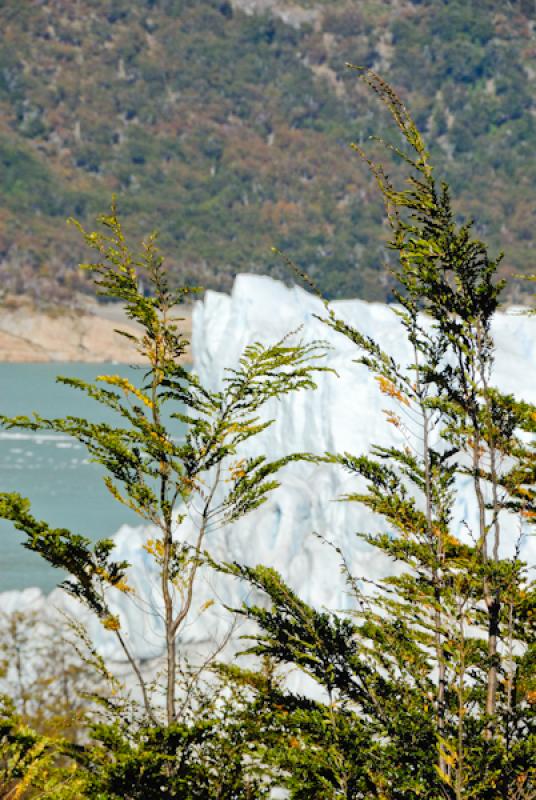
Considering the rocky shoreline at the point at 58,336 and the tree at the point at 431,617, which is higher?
the rocky shoreline at the point at 58,336

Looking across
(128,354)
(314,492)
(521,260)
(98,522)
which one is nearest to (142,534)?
(314,492)

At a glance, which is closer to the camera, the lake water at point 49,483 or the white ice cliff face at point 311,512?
the white ice cliff face at point 311,512

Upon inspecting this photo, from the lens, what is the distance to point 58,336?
5802 inches

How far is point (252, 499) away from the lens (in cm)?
758

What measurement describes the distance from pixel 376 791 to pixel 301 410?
2699cm

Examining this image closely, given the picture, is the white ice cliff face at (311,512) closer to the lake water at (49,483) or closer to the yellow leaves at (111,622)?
the lake water at (49,483)

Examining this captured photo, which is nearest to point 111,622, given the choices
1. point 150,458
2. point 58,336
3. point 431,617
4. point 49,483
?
point 150,458

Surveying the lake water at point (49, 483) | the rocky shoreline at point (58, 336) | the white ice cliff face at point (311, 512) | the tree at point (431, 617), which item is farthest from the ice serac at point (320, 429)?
the rocky shoreline at point (58, 336)

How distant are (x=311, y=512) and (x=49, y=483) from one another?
33.8 meters

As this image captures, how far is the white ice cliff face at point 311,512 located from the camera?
25.9m

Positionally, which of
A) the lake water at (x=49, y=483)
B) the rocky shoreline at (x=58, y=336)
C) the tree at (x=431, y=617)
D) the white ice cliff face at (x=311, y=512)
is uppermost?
the rocky shoreline at (x=58, y=336)

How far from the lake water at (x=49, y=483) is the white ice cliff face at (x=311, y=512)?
557 cm

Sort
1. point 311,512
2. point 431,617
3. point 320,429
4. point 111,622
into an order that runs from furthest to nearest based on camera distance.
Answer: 1. point 320,429
2. point 311,512
3. point 111,622
4. point 431,617

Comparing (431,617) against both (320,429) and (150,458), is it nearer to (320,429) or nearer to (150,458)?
(150,458)
